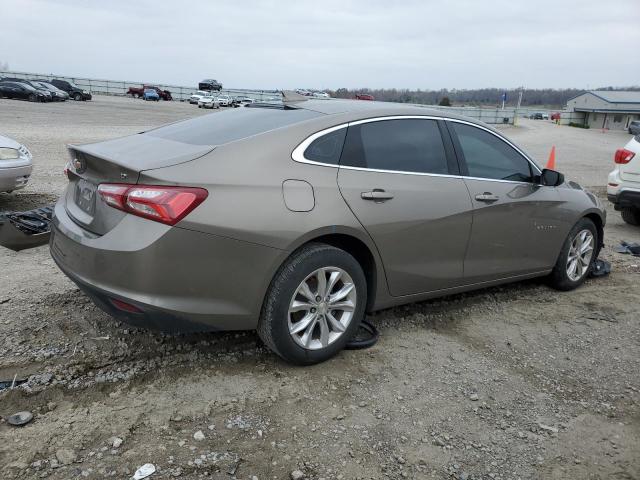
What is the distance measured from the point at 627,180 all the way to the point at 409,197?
575 centimetres

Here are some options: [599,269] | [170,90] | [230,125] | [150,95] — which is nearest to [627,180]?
[599,269]

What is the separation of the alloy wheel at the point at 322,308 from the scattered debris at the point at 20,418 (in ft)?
4.85

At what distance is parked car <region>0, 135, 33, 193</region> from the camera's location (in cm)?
666

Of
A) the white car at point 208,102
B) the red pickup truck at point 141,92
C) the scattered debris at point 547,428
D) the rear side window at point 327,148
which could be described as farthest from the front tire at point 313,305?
the red pickup truck at point 141,92

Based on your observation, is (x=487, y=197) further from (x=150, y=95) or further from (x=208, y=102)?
(x=150, y=95)

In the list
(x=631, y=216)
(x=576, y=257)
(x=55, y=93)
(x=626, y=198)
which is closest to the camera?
(x=576, y=257)

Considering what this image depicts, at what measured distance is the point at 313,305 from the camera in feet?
11.5

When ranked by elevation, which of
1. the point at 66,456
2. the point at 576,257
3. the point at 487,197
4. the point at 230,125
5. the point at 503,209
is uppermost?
the point at 230,125

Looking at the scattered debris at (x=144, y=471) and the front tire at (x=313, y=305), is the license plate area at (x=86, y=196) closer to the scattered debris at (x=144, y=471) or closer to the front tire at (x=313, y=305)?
the front tire at (x=313, y=305)

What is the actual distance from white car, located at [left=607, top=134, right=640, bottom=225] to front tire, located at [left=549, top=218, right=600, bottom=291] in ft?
9.57

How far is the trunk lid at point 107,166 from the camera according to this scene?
123 inches

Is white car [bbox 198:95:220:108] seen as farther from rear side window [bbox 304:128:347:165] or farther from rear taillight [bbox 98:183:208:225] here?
rear taillight [bbox 98:183:208:225]

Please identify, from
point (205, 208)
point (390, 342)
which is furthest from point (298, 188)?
point (390, 342)

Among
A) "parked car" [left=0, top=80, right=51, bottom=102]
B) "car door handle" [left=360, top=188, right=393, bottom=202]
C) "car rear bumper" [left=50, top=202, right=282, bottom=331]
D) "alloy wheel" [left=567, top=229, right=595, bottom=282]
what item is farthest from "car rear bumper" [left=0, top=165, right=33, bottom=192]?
"parked car" [left=0, top=80, right=51, bottom=102]
